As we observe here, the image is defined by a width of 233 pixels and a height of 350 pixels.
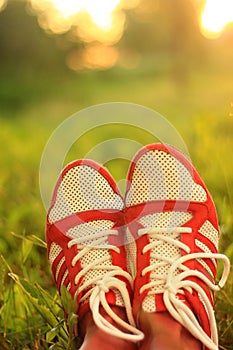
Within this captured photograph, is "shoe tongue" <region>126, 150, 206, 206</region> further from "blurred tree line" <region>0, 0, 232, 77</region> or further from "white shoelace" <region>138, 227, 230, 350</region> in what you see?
"blurred tree line" <region>0, 0, 232, 77</region>

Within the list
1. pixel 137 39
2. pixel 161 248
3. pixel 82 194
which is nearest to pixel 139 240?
pixel 161 248

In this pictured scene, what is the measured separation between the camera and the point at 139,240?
4.33 feet

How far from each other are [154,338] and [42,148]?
2922 mm

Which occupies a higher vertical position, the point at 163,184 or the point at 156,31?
the point at 156,31

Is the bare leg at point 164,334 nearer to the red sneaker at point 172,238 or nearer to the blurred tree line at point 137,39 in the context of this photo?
the red sneaker at point 172,238

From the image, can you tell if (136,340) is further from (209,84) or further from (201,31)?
(201,31)

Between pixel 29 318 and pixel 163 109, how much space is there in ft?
16.1

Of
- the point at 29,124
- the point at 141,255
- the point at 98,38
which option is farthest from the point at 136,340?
the point at 98,38

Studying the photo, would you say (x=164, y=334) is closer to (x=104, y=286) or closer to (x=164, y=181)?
(x=104, y=286)

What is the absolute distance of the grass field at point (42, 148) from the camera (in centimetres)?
136

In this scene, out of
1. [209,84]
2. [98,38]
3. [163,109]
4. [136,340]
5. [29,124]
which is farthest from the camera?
[98,38]

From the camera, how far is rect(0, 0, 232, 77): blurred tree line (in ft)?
28.5

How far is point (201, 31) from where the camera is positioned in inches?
334

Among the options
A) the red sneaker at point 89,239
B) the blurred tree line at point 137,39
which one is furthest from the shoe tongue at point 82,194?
the blurred tree line at point 137,39
